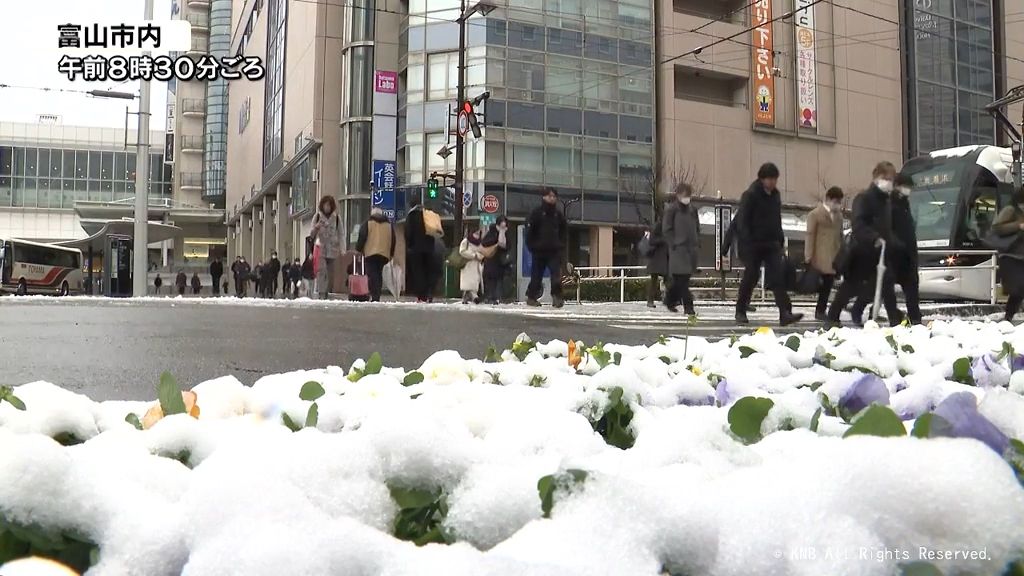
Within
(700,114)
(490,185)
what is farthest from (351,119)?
(700,114)

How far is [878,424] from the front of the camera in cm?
94

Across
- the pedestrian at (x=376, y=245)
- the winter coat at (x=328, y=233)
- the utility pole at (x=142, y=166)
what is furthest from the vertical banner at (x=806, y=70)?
the pedestrian at (x=376, y=245)

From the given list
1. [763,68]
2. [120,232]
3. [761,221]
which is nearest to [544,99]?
[763,68]

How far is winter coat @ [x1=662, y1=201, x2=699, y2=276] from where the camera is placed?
32.7 feet

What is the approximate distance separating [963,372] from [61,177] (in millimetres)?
80781

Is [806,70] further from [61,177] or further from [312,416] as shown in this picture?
[61,177]

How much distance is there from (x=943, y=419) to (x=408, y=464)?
0.60 m

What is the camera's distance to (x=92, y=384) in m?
3.13

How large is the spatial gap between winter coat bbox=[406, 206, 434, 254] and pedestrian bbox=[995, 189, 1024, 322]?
8.03 m

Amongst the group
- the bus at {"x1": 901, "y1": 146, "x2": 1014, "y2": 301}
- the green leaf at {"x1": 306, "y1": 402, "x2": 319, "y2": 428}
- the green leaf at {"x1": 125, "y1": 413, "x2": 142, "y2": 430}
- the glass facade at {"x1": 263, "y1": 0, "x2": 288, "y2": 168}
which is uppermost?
the glass facade at {"x1": 263, "y1": 0, "x2": 288, "y2": 168}

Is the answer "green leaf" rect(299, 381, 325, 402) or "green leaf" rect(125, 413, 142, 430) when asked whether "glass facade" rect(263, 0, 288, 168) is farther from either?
"green leaf" rect(125, 413, 142, 430)

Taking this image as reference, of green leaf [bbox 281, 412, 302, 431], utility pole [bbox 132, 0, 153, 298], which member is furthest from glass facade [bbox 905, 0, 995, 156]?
green leaf [bbox 281, 412, 302, 431]

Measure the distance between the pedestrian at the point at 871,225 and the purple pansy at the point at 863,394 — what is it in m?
6.66

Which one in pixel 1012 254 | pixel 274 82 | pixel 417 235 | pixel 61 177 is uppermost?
pixel 274 82
